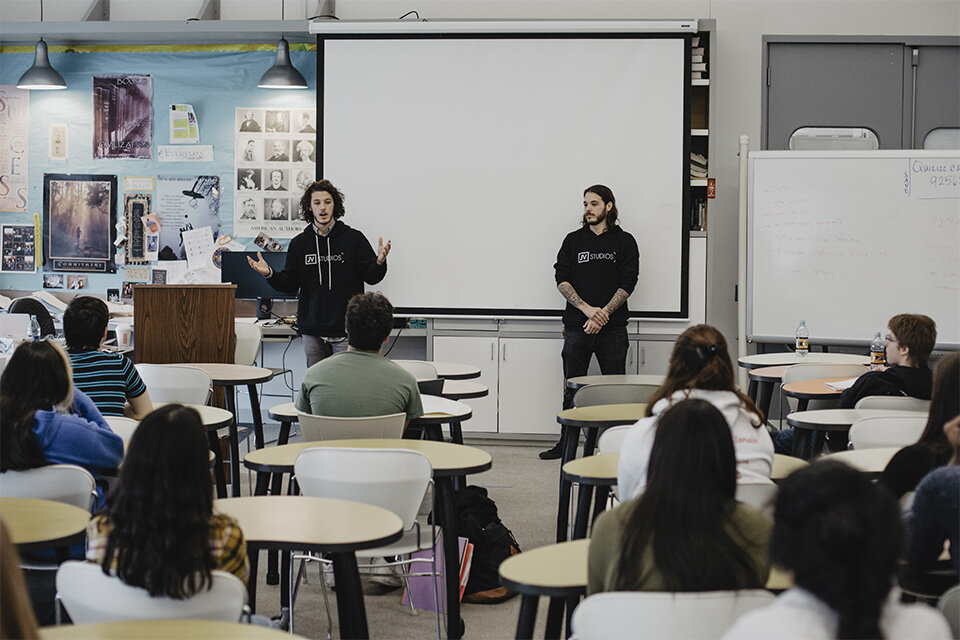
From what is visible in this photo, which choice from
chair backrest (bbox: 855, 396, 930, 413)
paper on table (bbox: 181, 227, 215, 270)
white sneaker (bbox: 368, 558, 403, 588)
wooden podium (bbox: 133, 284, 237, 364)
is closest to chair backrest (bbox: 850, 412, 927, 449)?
chair backrest (bbox: 855, 396, 930, 413)

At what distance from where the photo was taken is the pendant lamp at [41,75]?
24.3 feet

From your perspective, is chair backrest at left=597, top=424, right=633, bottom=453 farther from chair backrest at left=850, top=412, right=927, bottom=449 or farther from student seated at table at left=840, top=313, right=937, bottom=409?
student seated at table at left=840, top=313, right=937, bottom=409

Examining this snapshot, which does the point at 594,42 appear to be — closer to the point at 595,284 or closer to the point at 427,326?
the point at 595,284

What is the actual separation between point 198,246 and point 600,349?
342 centimetres

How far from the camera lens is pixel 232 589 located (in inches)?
76.4

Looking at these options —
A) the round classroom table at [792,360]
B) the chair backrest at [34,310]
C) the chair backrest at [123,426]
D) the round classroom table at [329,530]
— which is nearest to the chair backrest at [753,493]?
the round classroom table at [329,530]

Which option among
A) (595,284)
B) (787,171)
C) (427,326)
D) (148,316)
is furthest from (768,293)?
(148,316)

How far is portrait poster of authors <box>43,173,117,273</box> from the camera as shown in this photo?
309 inches

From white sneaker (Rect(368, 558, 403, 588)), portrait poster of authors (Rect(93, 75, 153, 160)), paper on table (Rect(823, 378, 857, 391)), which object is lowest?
white sneaker (Rect(368, 558, 403, 588))

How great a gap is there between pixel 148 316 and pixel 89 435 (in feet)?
7.67

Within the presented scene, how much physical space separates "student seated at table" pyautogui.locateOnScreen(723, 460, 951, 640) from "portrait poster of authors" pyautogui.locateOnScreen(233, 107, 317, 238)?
6.62 m

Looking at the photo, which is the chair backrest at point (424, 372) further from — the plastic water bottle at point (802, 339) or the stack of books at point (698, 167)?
the stack of books at point (698, 167)

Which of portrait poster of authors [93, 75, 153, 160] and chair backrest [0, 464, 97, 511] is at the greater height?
portrait poster of authors [93, 75, 153, 160]

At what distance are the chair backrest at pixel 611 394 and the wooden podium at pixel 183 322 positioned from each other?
6.86ft
